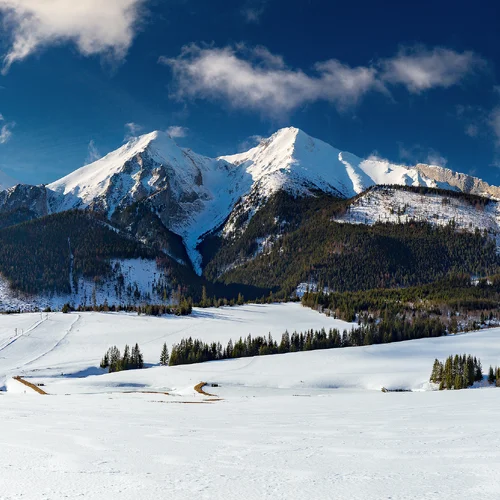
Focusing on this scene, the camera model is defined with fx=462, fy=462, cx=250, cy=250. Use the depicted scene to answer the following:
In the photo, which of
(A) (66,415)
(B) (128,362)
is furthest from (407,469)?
Result: (B) (128,362)

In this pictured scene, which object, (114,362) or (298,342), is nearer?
(114,362)

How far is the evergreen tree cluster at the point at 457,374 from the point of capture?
78169 millimetres

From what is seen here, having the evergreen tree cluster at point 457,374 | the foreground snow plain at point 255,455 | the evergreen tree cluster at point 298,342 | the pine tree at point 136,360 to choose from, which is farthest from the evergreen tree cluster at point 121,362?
the foreground snow plain at point 255,455

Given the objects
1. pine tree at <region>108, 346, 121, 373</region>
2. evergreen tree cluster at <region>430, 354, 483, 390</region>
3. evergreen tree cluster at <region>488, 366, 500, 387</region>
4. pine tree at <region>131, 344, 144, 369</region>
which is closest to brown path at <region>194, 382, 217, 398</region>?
pine tree at <region>108, 346, 121, 373</region>

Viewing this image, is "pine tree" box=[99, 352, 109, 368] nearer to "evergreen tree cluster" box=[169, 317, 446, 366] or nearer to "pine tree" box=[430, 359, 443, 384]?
"evergreen tree cluster" box=[169, 317, 446, 366]

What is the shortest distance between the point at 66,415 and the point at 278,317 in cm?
15805

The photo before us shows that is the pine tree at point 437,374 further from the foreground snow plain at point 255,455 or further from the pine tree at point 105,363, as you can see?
the pine tree at point 105,363

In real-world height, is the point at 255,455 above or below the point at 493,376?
above

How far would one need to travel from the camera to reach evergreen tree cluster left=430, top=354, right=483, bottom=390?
7817cm

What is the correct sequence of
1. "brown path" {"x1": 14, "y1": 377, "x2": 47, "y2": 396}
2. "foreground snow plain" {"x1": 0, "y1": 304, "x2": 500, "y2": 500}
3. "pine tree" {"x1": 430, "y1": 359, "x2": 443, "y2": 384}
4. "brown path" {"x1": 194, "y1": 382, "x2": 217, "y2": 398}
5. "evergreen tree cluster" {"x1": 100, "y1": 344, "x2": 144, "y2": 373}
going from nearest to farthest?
"foreground snow plain" {"x1": 0, "y1": 304, "x2": 500, "y2": 500}
"brown path" {"x1": 194, "y1": 382, "x2": 217, "y2": 398}
"brown path" {"x1": 14, "y1": 377, "x2": 47, "y2": 396}
"pine tree" {"x1": 430, "y1": 359, "x2": 443, "y2": 384}
"evergreen tree cluster" {"x1": 100, "y1": 344, "x2": 144, "y2": 373}

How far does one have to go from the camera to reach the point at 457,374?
8094cm

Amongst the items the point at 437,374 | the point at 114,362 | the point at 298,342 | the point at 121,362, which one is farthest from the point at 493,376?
the point at 114,362

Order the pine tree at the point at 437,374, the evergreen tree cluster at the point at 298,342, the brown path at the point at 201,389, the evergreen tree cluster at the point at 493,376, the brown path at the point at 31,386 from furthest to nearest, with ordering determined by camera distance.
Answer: the evergreen tree cluster at the point at 298,342, the evergreen tree cluster at the point at 493,376, the pine tree at the point at 437,374, the brown path at the point at 31,386, the brown path at the point at 201,389

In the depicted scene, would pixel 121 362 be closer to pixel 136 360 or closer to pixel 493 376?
pixel 136 360
